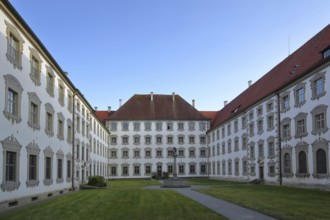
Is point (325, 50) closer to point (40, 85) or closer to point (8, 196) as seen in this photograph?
point (40, 85)

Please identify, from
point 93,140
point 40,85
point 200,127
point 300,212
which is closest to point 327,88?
point 300,212

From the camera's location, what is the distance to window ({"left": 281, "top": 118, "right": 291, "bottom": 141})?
107ft

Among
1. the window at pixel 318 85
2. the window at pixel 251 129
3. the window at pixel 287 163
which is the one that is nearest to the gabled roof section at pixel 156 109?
the window at pixel 251 129

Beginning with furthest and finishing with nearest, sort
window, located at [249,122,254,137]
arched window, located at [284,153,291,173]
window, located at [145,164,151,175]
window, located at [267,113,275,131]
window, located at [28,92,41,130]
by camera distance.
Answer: window, located at [145,164,151,175]
window, located at [249,122,254,137]
window, located at [267,113,275,131]
arched window, located at [284,153,291,173]
window, located at [28,92,41,130]

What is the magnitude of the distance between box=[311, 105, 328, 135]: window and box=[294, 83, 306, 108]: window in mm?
2078

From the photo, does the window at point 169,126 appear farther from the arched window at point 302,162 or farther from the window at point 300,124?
the arched window at point 302,162

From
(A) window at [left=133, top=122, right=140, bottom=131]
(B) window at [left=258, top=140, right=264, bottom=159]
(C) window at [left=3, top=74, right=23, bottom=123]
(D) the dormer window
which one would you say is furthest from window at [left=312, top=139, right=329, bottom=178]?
(A) window at [left=133, top=122, right=140, bottom=131]

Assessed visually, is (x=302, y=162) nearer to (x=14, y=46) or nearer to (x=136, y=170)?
(x=14, y=46)

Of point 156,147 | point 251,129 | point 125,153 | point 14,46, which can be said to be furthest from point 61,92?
point 156,147

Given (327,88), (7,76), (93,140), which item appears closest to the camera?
(7,76)

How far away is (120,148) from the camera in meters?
68.6

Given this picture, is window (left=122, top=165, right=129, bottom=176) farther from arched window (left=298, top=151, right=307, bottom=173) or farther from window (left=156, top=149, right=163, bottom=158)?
arched window (left=298, top=151, right=307, bottom=173)

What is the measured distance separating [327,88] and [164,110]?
4644 cm

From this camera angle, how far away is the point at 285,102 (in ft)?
110
